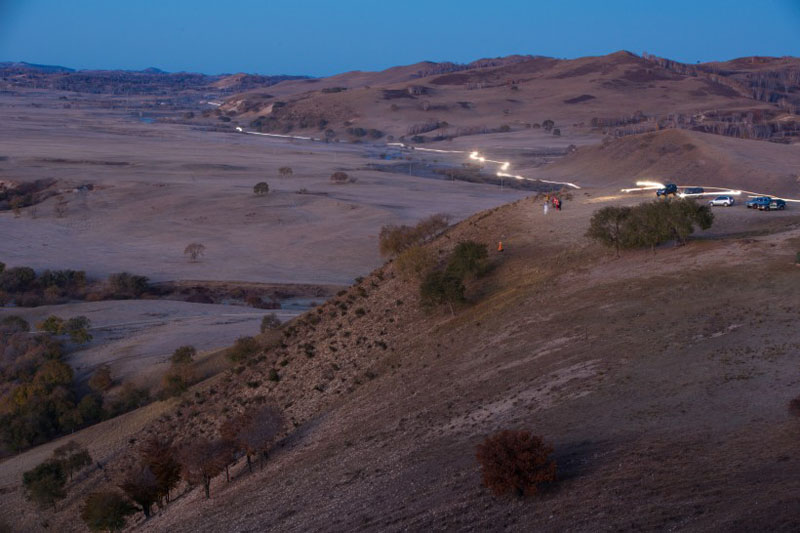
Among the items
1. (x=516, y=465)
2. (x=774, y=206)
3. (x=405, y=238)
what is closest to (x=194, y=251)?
(x=405, y=238)

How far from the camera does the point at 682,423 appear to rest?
1267cm

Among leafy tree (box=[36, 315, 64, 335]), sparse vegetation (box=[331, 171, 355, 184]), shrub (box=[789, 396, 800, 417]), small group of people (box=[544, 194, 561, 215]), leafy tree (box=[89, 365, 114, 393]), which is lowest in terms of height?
leafy tree (box=[89, 365, 114, 393])

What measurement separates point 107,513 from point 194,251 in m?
33.1

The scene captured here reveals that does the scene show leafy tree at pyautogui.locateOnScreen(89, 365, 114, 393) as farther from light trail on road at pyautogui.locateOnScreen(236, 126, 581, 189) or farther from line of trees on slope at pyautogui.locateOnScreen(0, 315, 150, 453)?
light trail on road at pyautogui.locateOnScreen(236, 126, 581, 189)

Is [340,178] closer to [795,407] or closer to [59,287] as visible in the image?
[59,287]

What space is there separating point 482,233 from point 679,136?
151 feet

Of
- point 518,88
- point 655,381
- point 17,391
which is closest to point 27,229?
point 17,391

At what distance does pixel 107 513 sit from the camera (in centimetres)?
1596

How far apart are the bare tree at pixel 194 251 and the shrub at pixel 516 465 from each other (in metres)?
38.1

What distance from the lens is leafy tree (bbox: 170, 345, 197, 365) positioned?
2559cm

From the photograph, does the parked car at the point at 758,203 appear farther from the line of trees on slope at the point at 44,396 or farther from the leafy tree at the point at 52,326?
the leafy tree at the point at 52,326

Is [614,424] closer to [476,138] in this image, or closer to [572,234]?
[572,234]

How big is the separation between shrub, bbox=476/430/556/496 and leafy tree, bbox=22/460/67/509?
11.9 meters

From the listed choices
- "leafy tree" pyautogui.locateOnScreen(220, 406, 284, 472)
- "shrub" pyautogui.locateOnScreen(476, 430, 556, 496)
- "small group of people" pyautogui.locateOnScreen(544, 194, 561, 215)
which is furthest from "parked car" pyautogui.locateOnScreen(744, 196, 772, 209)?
"shrub" pyautogui.locateOnScreen(476, 430, 556, 496)
